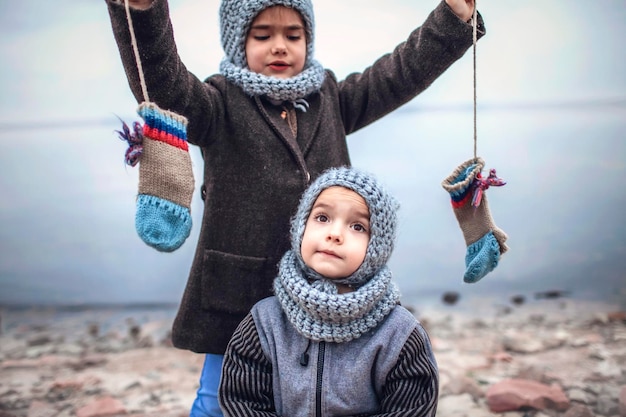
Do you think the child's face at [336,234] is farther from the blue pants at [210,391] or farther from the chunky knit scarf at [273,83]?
the blue pants at [210,391]

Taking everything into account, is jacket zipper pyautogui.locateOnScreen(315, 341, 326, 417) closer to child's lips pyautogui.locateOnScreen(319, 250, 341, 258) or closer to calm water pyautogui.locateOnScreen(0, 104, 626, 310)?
child's lips pyautogui.locateOnScreen(319, 250, 341, 258)

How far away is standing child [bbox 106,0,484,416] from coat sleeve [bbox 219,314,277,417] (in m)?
0.19

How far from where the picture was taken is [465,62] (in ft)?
8.87

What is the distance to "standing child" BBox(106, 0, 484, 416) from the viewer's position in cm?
147

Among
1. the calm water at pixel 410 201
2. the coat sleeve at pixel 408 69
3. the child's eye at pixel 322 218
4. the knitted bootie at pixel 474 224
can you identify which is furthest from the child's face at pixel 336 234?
the calm water at pixel 410 201

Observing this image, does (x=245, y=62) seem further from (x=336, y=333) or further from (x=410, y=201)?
(x=410, y=201)

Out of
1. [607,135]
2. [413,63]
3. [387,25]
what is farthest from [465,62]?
[413,63]

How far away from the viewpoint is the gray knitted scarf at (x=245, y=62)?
1.46 meters

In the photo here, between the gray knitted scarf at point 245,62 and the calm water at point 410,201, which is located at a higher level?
the gray knitted scarf at point 245,62

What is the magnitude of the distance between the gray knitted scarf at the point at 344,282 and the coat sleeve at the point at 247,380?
0.33 ft

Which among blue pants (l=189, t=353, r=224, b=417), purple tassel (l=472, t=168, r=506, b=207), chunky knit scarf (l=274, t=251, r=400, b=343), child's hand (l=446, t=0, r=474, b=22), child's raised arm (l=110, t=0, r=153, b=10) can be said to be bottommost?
blue pants (l=189, t=353, r=224, b=417)

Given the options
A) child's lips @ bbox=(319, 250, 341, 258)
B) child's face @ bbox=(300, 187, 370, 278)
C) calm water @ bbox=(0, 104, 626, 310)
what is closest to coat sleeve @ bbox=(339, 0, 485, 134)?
child's face @ bbox=(300, 187, 370, 278)

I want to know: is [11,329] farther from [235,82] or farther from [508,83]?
[508,83]

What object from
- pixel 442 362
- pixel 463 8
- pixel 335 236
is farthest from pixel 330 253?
pixel 442 362
